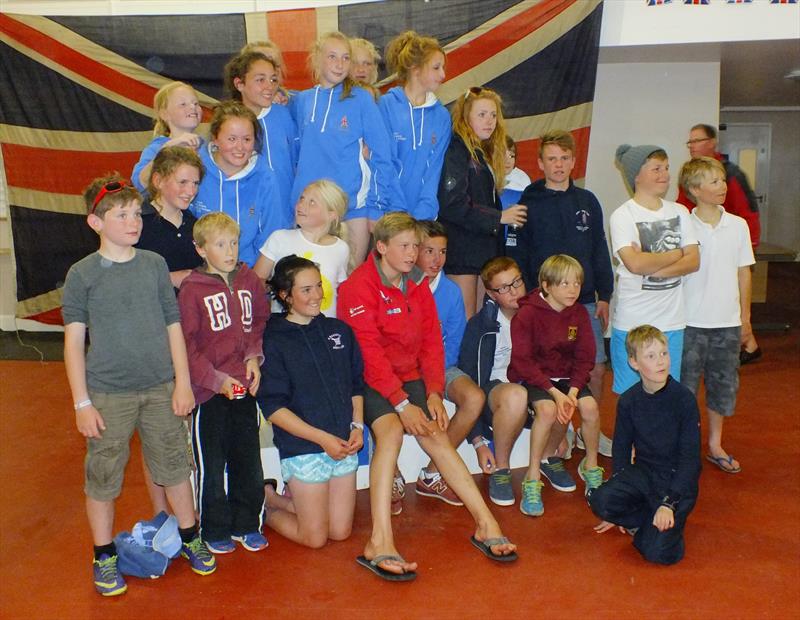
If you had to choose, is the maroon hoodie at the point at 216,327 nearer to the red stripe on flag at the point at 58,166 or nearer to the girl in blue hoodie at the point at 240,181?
the girl in blue hoodie at the point at 240,181

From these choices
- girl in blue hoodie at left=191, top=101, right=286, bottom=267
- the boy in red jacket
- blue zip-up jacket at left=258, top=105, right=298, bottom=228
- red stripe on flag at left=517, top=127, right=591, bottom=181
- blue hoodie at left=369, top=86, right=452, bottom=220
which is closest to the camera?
the boy in red jacket

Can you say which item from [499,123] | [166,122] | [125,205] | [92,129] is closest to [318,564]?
[125,205]

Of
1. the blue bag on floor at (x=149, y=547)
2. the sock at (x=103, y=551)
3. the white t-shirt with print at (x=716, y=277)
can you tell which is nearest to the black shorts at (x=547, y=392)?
the white t-shirt with print at (x=716, y=277)

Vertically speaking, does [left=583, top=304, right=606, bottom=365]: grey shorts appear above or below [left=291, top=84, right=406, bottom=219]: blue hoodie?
below

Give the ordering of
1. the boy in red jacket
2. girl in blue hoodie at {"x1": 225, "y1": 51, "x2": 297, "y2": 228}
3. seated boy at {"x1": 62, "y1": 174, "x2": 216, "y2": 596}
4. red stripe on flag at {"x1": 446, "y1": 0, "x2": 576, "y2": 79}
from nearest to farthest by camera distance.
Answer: seated boy at {"x1": 62, "y1": 174, "x2": 216, "y2": 596} → the boy in red jacket → girl in blue hoodie at {"x1": 225, "y1": 51, "x2": 297, "y2": 228} → red stripe on flag at {"x1": 446, "y1": 0, "x2": 576, "y2": 79}

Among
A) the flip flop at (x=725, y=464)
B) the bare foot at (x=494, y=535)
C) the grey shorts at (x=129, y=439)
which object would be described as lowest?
the bare foot at (x=494, y=535)

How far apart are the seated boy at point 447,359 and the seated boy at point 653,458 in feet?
2.11

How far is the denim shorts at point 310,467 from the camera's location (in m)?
3.11

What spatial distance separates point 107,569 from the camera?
9.34 feet

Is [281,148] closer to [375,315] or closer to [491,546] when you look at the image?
[375,315]

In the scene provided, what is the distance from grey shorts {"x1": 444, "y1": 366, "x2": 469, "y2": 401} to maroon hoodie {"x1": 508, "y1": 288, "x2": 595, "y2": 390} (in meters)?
0.24

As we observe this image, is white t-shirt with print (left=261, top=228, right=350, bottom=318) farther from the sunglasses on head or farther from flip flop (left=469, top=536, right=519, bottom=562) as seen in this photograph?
flip flop (left=469, top=536, right=519, bottom=562)

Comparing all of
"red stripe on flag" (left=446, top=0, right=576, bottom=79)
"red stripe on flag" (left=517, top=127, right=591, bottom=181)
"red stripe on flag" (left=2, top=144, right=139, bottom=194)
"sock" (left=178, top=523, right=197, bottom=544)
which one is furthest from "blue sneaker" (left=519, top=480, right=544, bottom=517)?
"red stripe on flag" (left=2, top=144, right=139, bottom=194)

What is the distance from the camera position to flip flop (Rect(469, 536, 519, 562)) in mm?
2994
